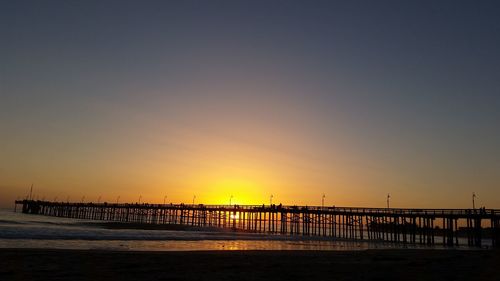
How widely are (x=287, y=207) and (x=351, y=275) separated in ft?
161

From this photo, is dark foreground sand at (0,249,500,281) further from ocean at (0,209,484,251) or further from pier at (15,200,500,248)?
pier at (15,200,500,248)

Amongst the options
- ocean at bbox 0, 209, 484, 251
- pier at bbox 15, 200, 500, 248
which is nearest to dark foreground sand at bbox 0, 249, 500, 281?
ocean at bbox 0, 209, 484, 251

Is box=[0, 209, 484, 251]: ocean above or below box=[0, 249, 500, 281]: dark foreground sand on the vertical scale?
below

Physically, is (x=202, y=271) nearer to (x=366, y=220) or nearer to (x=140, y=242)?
(x=140, y=242)

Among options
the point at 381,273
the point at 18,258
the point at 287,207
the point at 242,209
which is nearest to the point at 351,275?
the point at 381,273

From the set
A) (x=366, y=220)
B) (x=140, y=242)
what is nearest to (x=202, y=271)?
(x=140, y=242)

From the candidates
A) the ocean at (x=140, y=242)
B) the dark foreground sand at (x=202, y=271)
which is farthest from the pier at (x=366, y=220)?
the dark foreground sand at (x=202, y=271)

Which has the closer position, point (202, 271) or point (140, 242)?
point (202, 271)

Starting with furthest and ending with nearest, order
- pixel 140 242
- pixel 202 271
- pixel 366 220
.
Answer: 1. pixel 366 220
2. pixel 140 242
3. pixel 202 271

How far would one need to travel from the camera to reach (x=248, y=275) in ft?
37.1

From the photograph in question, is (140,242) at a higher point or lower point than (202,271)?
lower

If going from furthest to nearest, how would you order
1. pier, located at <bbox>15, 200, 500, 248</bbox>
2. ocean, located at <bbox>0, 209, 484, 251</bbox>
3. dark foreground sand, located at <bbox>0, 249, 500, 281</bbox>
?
pier, located at <bbox>15, 200, 500, 248</bbox>
ocean, located at <bbox>0, 209, 484, 251</bbox>
dark foreground sand, located at <bbox>0, 249, 500, 281</bbox>

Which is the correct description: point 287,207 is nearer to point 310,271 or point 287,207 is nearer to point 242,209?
point 242,209

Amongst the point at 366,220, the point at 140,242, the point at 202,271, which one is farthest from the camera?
the point at 366,220
